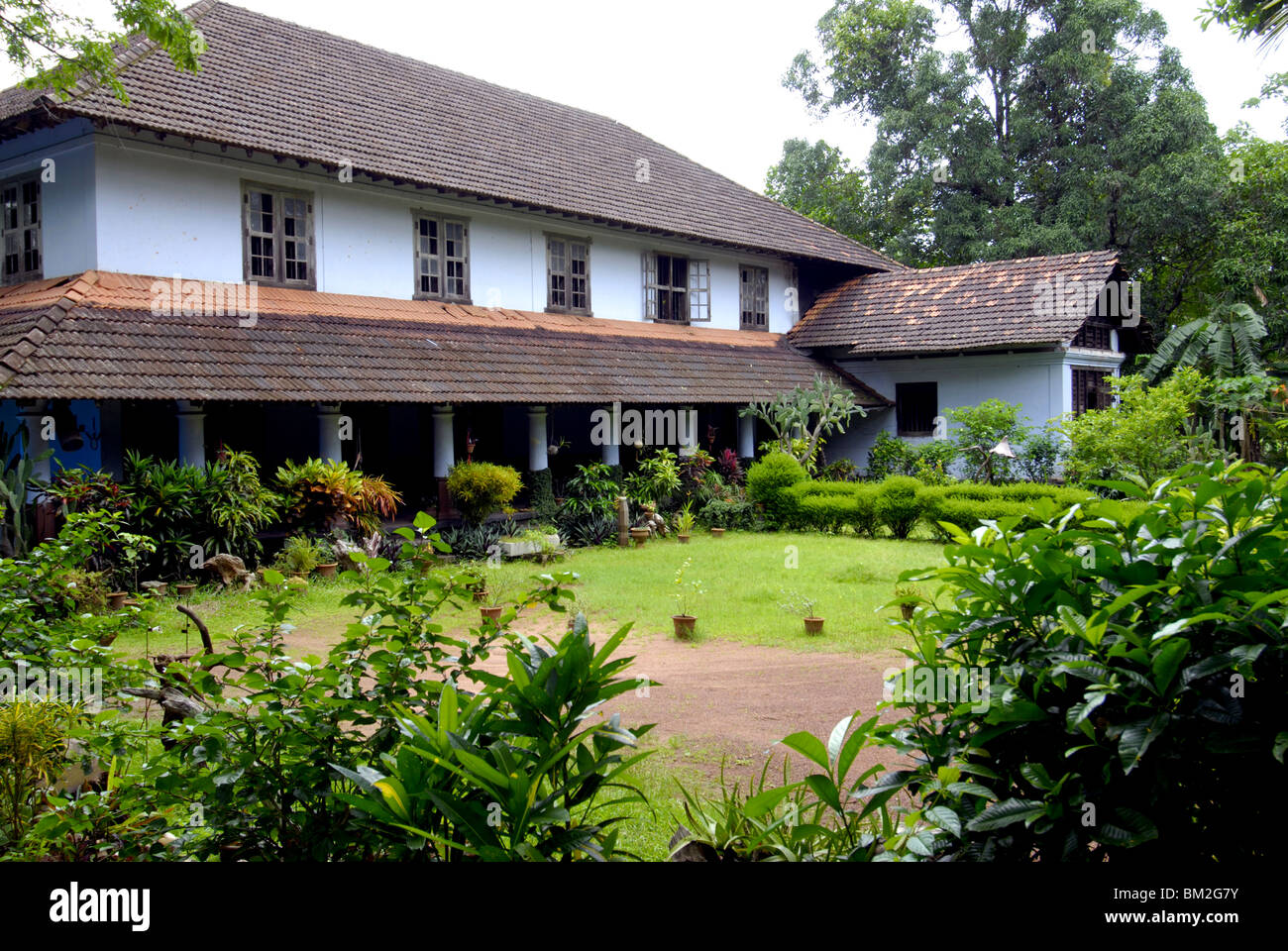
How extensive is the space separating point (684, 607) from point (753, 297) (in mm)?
15651

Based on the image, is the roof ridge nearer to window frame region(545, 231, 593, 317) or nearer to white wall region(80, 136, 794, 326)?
white wall region(80, 136, 794, 326)

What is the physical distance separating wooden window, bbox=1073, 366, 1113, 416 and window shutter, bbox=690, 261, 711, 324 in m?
8.30

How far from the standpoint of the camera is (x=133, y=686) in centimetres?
385

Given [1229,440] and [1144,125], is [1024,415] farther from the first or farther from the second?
[1144,125]

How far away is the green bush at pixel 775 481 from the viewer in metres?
18.3

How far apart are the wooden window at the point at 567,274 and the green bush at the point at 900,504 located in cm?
729

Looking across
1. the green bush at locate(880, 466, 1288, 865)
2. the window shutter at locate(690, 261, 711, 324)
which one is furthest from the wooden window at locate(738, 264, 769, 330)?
the green bush at locate(880, 466, 1288, 865)

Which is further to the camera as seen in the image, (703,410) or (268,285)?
(703,410)

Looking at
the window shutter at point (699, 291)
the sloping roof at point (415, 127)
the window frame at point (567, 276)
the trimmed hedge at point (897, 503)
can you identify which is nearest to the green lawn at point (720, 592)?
the trimmed hedge at point (897, 503)

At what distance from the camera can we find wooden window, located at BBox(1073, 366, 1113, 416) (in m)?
22.1

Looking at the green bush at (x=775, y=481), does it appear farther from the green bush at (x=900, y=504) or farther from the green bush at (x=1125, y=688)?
the green bush at (x=1125, y=688)
